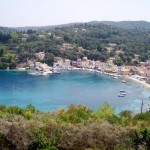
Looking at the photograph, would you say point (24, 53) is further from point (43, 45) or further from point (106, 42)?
point (106, 42)

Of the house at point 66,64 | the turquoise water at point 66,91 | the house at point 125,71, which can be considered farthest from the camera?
the house at point 66,64

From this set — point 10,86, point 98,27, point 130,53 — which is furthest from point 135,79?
point 98,27

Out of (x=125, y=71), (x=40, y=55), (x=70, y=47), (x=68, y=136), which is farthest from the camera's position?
(x=70, y=47)

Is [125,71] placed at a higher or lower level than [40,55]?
lower

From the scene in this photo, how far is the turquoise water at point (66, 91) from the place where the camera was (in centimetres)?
3143

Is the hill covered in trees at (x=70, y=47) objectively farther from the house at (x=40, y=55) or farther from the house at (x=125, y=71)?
the house at (x=125, y=71)

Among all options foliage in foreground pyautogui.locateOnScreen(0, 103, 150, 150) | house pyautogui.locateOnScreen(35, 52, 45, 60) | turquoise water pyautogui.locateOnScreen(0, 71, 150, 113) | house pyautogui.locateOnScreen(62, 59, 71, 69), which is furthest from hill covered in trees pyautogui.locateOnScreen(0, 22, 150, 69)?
foliage in foreground pyautogui.locateOnScreen(0, 103, 150, 150)

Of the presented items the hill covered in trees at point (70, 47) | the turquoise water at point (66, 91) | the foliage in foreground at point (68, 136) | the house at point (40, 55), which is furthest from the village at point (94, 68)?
the foliage in foreground at point (68, 136)

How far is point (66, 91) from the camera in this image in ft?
120

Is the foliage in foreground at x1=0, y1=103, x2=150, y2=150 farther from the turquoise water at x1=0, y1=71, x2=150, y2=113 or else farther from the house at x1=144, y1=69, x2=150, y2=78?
the house at x1=144, y1=69, x2=150, y2=78

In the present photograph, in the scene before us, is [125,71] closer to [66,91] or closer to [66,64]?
[66,64]

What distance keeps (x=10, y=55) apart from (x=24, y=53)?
2.40 metres

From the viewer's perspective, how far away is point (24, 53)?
50.7 metres

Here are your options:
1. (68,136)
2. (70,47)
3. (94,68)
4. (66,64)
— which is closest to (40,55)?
(66,64)
